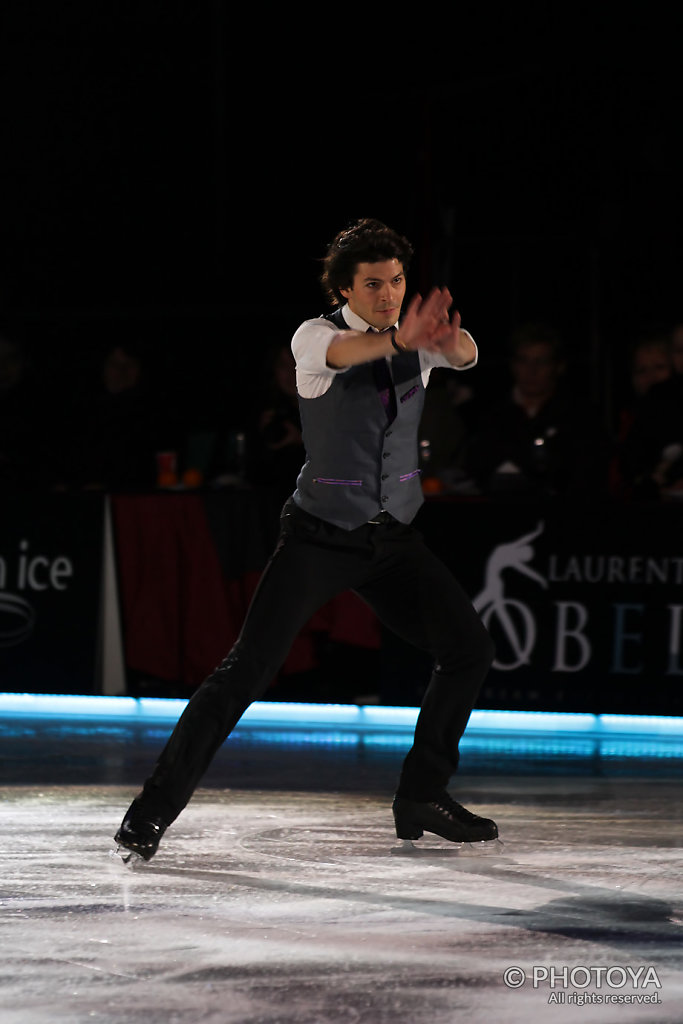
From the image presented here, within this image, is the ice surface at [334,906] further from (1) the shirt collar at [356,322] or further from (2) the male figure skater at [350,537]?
(1) the shirt collar at [356,322]

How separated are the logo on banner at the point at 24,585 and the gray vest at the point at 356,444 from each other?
3.69m

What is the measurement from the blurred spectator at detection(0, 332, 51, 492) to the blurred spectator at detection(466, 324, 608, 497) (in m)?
2.76

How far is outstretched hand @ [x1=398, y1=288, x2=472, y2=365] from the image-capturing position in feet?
14.0

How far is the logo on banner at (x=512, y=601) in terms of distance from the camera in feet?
25.7

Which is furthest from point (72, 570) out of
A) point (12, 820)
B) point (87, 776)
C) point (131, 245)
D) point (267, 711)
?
point (131, 245)

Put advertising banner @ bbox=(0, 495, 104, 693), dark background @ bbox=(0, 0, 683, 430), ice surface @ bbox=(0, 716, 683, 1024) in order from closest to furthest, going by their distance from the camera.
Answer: ice surface @ bbox=(0, 716, 683, 1024), advertising banner @ bbox=(0, 495, 104, 693), dark background @ bbox=(0, 0, 683, 430)

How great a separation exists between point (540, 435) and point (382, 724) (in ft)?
5.83

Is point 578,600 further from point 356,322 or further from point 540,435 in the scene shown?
point 356,322

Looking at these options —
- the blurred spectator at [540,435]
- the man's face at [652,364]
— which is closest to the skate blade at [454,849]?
the blurred spectator at [540,435]

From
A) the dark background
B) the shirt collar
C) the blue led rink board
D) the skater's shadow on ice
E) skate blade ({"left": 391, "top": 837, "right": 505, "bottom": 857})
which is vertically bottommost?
the blue led rink board

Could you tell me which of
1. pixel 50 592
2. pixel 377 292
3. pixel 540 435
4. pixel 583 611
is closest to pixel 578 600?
pixel 583 611

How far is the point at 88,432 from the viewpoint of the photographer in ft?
31.4

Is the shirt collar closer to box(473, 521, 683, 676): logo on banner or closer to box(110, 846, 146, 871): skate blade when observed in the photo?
box(110, 846, 146, 871): skate blade

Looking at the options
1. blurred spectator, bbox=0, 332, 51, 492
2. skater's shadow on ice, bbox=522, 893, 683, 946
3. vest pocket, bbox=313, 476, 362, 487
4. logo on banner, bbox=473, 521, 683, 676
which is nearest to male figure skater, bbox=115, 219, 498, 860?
vest pocket, bbox=313, 476, 362, 487
